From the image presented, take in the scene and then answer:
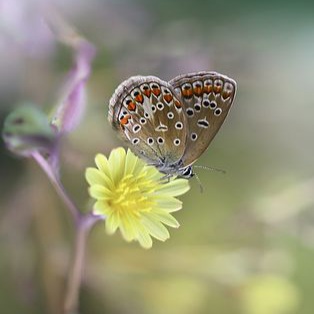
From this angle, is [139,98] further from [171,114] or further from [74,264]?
[74,264]

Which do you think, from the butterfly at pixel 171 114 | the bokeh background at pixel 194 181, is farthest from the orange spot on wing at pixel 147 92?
the bokeh background at pixel 194 181

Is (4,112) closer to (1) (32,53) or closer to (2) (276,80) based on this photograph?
(1) (32,53)

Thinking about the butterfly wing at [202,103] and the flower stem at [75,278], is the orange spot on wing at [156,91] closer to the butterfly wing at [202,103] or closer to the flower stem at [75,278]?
the butterfly wing at [202,103]

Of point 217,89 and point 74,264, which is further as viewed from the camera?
point 74,264

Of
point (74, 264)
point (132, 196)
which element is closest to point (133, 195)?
point (132, 196)

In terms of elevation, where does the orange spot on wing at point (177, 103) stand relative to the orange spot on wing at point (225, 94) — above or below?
below

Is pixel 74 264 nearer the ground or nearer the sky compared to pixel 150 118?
nearer the ground

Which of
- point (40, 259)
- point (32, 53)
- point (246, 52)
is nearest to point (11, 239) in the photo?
point (40, 259)

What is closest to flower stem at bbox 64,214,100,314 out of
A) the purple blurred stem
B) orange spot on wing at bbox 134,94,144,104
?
the purple blurred stem

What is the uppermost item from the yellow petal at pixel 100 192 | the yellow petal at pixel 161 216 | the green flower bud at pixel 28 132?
the green flower bud at pixel 28 132
